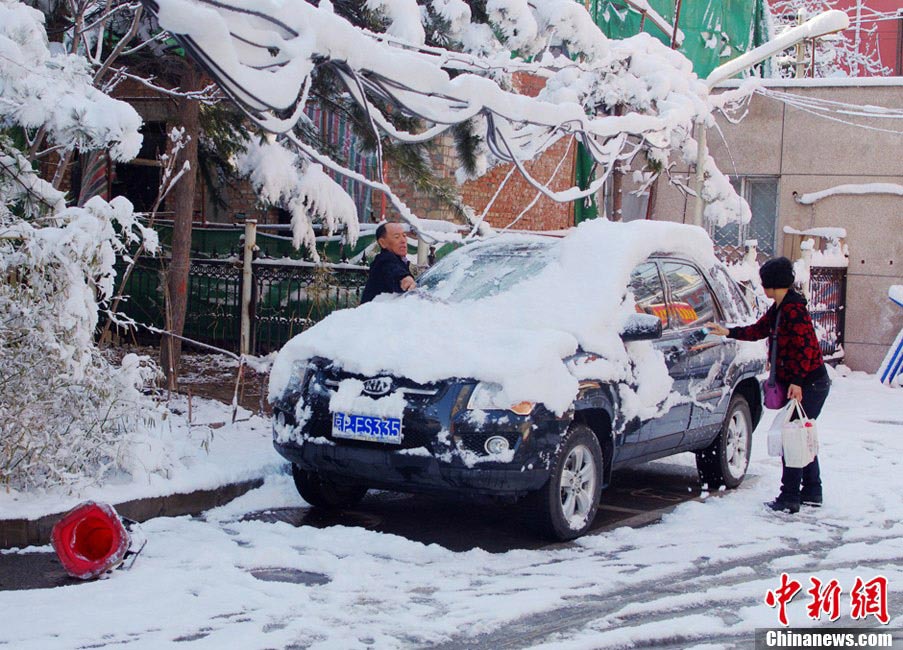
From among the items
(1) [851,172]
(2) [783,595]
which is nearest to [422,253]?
(2) [783,595]

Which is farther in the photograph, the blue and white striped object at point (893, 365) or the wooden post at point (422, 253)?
the blue and white striped object at point (893, 365)

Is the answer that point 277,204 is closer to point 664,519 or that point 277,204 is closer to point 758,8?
point 664,519

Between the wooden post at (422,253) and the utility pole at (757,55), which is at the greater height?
the utility pole at (757,55)

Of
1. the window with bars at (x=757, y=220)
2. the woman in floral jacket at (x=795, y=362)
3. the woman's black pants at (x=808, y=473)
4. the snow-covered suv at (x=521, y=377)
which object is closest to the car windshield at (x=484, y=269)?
the snow-covered suv at (x=521, y=377)

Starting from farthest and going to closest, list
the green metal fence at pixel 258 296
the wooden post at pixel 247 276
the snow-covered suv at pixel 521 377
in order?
the green metal fence at pixel 258 296 < the wooden post at pixel 247 276 < the snow-covered suv at pixel 521 377

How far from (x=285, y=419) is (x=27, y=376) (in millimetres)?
1537

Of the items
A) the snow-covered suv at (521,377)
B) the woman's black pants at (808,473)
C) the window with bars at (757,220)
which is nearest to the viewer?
the snow-covered suv at (521,377)

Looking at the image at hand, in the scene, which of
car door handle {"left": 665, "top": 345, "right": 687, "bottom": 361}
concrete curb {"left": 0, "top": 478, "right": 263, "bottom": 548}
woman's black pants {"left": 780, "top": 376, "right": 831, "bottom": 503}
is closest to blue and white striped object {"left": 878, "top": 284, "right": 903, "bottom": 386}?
woman's black pants {"left": 780, "top": 376, "right": 831, "bottom": 503}

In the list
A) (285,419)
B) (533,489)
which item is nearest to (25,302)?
(285,419)

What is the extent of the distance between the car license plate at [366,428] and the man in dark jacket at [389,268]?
6.67 ft

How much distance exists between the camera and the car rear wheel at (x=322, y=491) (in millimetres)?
7543

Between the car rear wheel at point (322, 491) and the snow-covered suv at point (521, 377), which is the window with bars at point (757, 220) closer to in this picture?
the snow-covered suv at point (521, 377)

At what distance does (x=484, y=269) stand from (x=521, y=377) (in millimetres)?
1816

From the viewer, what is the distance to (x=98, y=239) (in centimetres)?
704
